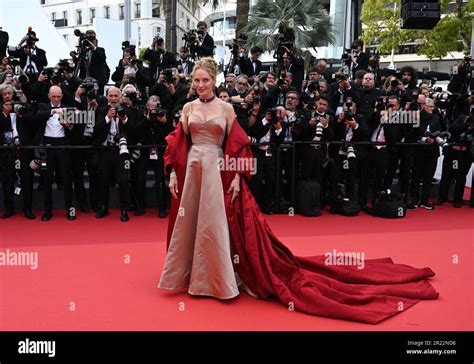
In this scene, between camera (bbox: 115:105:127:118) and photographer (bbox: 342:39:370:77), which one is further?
photographer (bbox: 342:39:370:77)

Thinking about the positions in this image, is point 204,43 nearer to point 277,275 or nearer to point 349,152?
point 349,152

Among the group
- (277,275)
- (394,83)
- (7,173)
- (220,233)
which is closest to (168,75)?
(7,173)

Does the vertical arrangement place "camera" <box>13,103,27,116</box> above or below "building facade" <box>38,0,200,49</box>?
below

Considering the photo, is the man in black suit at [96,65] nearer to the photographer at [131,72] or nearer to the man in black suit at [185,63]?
the photographer at [131,72]

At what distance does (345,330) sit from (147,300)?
1.45 m

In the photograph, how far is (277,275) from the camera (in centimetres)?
407

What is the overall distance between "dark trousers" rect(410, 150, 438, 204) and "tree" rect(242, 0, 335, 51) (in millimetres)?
9985

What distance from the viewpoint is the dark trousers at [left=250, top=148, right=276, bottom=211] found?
7156 mm

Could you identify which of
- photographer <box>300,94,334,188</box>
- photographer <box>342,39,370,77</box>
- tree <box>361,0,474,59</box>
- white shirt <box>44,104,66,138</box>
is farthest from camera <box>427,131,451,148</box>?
tree <box>361,0,474,59</box>

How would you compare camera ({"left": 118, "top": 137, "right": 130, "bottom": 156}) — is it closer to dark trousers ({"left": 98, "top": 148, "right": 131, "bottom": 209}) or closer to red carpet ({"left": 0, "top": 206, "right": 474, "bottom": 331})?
dark trousers ({"left": 98, "top": 148, "right": 131, "bottom": 209})

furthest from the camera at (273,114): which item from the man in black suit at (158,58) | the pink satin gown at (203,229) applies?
the man in black suit at (158,58)

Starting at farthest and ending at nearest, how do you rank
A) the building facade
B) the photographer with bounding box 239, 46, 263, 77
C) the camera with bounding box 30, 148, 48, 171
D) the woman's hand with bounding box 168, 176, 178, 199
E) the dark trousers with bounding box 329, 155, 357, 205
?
the building facade < the photographer with bounding box 239, 46, 263, 77 < the dark trousers with bounding box 329, 155, 357, 205 < the camera with bounding box 30, 148, 48, 171 < the woman's hand with bounding box 168, 176, 178, 199

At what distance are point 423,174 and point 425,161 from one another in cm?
19

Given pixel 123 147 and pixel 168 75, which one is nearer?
pixel 123 147
